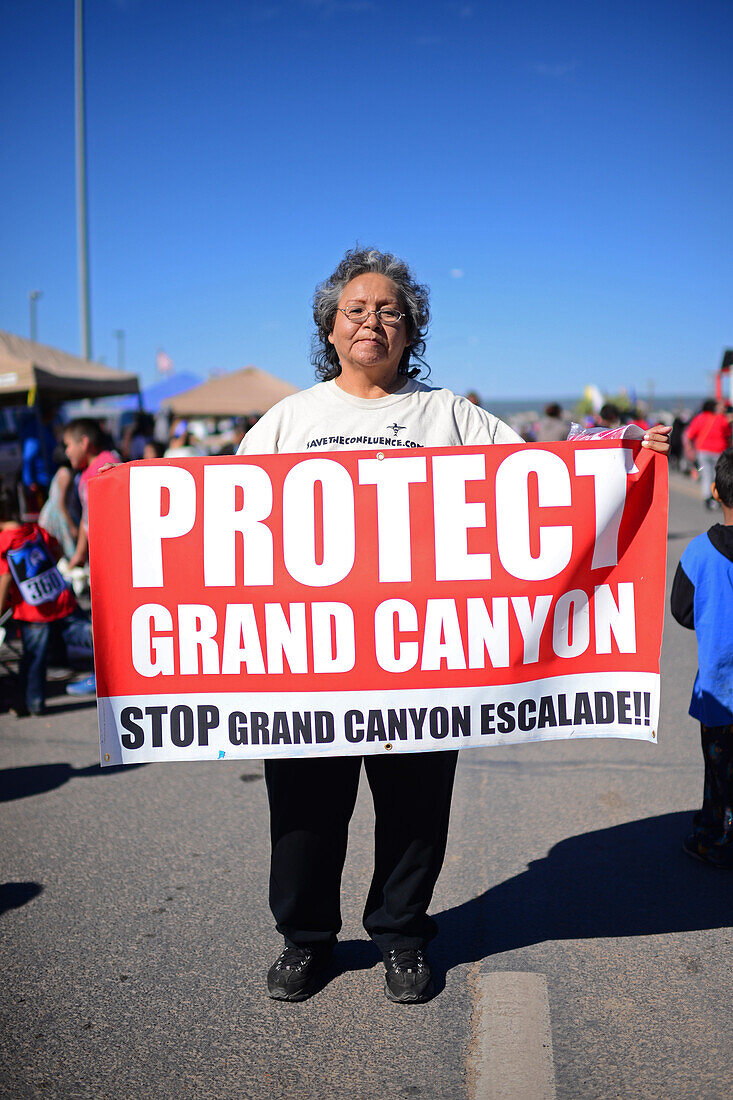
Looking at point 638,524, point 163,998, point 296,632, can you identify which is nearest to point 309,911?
point 163,998

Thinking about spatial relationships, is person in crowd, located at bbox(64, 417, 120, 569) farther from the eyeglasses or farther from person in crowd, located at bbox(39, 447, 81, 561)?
the eyeglasses

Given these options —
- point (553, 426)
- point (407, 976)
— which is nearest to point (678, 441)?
point (553, 426)

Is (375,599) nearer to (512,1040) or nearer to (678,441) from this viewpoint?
(512,1040)

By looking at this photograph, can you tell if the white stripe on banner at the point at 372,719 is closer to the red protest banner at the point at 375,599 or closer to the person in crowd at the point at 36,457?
the red protest banner at the point at 375,599

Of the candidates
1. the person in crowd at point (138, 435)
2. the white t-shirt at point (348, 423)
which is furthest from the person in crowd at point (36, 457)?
the white t-shirt at point (348, 423)

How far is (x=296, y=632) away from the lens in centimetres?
286

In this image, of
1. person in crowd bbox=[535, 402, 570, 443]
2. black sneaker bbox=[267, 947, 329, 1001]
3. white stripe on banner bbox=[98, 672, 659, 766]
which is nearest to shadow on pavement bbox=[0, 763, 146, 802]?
white stripe on banner bbox=[98, 672, 659, 766]

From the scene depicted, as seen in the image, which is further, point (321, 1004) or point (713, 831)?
point (713, 831)

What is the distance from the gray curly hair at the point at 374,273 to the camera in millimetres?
2932

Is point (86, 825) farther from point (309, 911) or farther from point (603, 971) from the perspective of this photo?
point (603, 971)

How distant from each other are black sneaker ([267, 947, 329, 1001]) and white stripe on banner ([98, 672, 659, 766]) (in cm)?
62

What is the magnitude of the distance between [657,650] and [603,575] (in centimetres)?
28

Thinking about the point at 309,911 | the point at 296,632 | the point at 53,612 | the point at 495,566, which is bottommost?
the point at 309,911

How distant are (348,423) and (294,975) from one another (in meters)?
1.65
